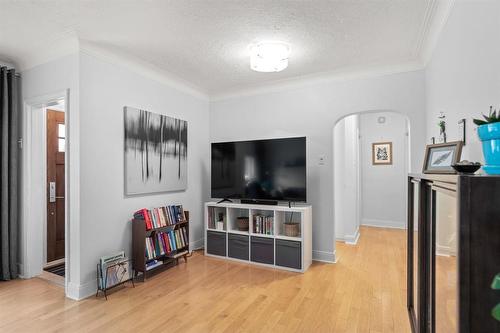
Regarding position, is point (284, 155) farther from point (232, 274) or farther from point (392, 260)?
point (392, 260)

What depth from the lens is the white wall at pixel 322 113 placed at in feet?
11.0

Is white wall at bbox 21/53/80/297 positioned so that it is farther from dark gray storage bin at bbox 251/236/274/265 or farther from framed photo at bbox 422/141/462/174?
framed photo at bbox 422/141/462/174

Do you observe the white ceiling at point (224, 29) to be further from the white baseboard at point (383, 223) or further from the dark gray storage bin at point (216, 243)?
the white baseboard at point (383, 223)

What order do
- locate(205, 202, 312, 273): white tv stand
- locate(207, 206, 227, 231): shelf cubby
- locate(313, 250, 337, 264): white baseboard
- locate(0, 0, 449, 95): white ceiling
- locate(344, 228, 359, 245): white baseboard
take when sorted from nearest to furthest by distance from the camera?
locate(0, 0, 449, 95): white ceiling
locate(205, 202, 312, 273): white tv stand
locate(313, 250, 337, 264): white baseboard
locate(207, 206, 227, 231): shelf cubby
locate(344, 228, 359, 245): white baseboard

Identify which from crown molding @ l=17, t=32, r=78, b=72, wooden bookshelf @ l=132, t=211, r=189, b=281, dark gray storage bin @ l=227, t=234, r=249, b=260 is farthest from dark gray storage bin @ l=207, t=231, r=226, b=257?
crown molding @ l=17, t=32, r=78, b=72

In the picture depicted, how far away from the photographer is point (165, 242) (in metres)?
3.48

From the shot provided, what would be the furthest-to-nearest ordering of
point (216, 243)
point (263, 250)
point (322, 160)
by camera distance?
point (216, 243) < point (322, 160) < point (263, 250)

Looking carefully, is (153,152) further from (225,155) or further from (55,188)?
(55,188)

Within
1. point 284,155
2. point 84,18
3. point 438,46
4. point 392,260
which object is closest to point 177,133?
point 284,155

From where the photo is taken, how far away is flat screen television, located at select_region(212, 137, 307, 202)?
11.9ft

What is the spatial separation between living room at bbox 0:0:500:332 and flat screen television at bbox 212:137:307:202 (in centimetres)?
2

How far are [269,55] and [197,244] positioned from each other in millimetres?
3064

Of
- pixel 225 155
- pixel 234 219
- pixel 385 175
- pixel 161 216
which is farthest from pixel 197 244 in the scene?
pixel 385 175

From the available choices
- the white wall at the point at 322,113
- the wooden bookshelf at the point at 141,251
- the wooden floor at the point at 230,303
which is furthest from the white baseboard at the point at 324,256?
the wooden bookshelf at the point at 141,251
